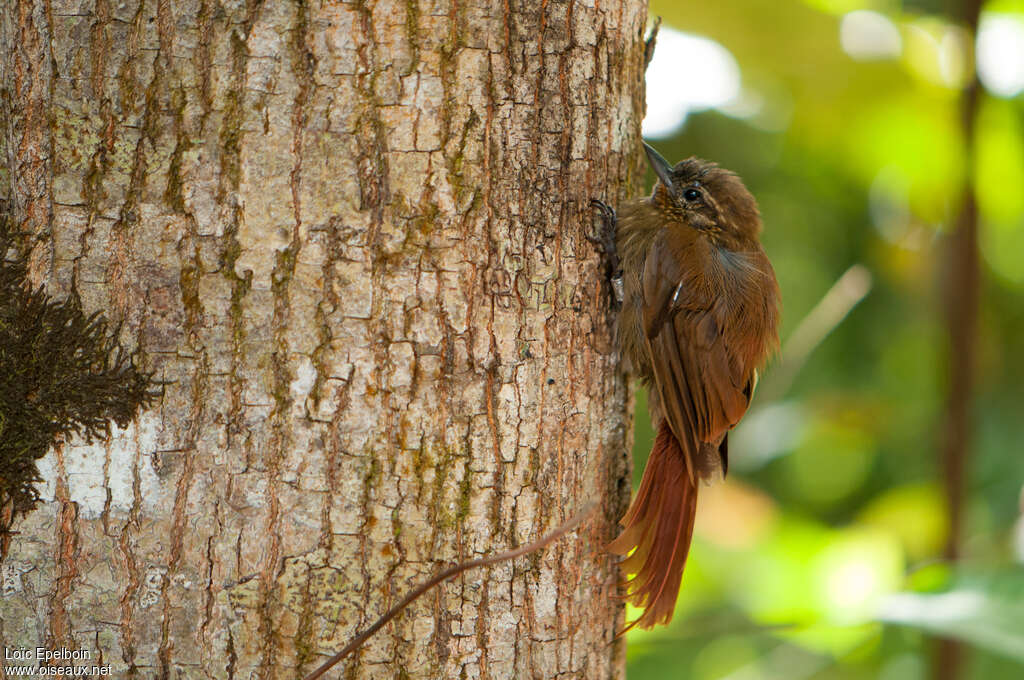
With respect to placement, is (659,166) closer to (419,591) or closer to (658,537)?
(658,537)

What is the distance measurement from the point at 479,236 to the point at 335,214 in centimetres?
26

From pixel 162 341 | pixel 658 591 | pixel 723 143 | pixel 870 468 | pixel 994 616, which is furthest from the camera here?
pixel 870 468

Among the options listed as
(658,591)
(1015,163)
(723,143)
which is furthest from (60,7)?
(1015,163)

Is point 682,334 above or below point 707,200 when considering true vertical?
below

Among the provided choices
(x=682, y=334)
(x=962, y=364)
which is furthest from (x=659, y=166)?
(x=962, y=364)

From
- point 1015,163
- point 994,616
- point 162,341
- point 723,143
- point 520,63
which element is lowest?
point 994,616

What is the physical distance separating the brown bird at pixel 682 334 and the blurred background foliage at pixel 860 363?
295 millimetres

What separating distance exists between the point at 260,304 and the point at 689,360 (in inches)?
49.0

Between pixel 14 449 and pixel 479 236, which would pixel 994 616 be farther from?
pixel 14 449

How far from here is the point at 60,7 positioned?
4.96 ft

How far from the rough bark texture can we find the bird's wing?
2.65 feet

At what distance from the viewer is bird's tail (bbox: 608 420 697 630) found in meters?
1.92

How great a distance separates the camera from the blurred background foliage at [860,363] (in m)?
2.88

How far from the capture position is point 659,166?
109 inches
